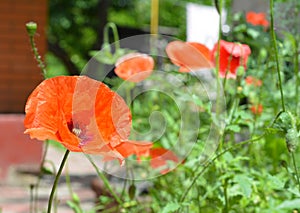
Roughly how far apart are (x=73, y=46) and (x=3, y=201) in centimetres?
874

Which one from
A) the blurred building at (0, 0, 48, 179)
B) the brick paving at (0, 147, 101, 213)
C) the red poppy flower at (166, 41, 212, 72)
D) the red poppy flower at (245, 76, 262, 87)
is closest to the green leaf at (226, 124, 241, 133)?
the red poppy flower at (166, 41, 212, 72)

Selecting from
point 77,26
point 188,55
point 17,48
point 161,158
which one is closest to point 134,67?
point 188,55

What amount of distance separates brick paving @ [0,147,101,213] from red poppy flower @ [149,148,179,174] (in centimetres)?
139

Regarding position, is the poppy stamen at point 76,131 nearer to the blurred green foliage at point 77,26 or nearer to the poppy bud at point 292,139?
the poppy bud at point 292,139

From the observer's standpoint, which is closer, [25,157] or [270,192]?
[270,192]

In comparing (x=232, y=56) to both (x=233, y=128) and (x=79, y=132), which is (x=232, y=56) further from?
(x=79, y=132)

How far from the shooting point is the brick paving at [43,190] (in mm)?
3529

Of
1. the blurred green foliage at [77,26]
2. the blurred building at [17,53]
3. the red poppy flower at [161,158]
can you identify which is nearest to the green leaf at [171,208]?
the red poppy flower at [161,158]

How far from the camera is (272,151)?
6.01ft

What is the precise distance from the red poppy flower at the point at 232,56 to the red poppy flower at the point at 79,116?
587 mm

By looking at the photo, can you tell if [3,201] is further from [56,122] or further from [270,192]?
[56,122]

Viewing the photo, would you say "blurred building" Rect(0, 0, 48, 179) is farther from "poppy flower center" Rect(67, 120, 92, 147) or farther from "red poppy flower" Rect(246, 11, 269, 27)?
"poppy flower center" Rect(67, 120, 92, 147)

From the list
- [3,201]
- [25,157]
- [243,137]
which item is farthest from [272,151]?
[25,157]

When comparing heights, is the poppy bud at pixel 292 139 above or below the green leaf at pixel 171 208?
above
